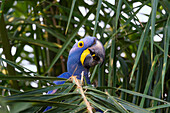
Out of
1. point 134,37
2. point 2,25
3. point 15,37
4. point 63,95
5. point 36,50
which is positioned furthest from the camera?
point 134,37

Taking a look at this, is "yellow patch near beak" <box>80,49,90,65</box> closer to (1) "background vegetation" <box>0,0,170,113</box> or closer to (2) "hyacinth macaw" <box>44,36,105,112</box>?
(2) "hyacinth macaw" <box>44,36,105,112</box>

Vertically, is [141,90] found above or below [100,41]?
below

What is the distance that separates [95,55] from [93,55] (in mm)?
34

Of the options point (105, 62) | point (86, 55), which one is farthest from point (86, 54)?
point (105, 62)

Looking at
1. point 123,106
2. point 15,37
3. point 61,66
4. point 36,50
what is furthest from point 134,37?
point 123,106

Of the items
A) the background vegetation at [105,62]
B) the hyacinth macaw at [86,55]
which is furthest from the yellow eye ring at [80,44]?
the background vegetation at [105,62]

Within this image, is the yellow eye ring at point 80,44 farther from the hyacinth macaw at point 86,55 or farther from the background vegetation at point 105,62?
the background vegetation at point 105,62

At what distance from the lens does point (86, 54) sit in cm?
163

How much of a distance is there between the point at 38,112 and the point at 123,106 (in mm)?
228

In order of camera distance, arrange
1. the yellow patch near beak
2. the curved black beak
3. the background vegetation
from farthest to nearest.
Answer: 1. the yellow patch near beak
2. the curved black beak
3. the background vegetation

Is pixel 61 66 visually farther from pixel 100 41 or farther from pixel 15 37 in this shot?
pixel 100 41

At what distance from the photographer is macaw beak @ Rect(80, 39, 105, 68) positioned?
59.2 inches

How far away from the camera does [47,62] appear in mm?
2150

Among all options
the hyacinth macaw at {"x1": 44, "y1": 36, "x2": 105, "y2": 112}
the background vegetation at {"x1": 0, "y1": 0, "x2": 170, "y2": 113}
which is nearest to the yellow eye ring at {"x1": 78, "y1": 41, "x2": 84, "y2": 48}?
the hyacinth macaw at {"x1": 44, "y1": 36, "x2": 105, "y2": 112}
